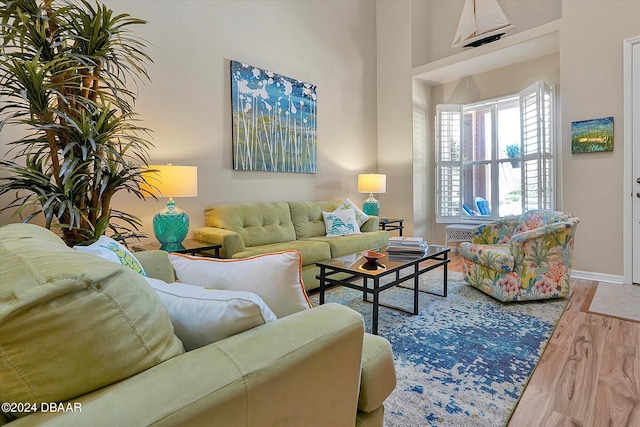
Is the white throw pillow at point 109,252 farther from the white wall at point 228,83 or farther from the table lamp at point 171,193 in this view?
the white wall at point 228,83

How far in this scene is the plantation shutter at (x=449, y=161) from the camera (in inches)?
201

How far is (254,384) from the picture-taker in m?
0.64

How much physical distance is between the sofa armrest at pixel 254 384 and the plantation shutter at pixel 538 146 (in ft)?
12.9

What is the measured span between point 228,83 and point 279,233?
169 cm

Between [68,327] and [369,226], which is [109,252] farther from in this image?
[369,226]

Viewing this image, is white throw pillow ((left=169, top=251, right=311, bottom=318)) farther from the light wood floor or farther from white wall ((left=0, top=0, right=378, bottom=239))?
white wall ((left=0, top=0, right=378, bottom=239))

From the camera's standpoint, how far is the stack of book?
2.69 metres

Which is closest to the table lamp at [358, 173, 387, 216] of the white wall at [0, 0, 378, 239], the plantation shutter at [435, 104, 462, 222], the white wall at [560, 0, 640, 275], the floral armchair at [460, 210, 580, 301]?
the white wall at [0, 0, 378, 239]

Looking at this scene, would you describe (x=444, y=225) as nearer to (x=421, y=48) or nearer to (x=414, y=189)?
(x=414, y=189)

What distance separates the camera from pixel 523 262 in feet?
8.93

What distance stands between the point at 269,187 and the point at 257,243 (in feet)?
2.99

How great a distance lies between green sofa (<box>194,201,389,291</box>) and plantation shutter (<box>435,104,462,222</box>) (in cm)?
166

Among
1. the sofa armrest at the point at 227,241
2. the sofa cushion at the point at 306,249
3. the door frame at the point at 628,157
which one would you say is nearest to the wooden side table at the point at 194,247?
the sofa armrest at the point at 227,241

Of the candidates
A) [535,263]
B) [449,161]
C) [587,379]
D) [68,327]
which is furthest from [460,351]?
[449,161]
